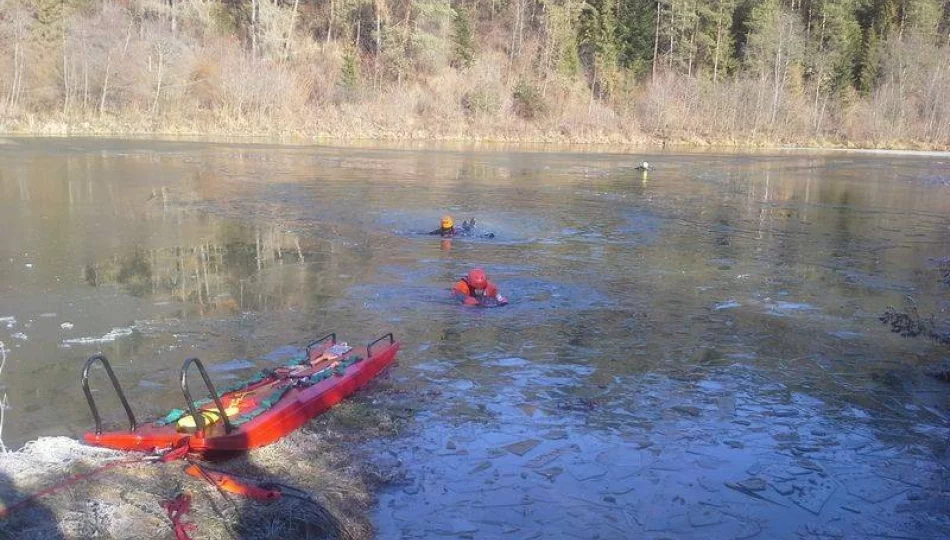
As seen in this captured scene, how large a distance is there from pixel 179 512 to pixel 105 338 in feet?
17.1

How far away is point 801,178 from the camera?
34.2m

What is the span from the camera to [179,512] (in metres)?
5.03

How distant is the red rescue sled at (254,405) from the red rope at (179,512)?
89 cm

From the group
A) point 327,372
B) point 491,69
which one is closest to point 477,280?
point 327,372

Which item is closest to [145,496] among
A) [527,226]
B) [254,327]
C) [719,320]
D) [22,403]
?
[22,403]

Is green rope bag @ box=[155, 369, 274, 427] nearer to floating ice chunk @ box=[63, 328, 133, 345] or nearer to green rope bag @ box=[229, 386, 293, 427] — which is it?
green rope bag @ box=[229, 386, 293, 427]

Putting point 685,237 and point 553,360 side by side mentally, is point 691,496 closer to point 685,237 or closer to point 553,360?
point 553,360

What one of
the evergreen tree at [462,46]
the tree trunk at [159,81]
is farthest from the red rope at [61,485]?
the evergreen tree at [462,46]

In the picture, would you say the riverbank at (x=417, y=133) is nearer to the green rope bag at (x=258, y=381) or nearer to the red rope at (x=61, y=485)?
the green rope bag at (x=258, y=381)

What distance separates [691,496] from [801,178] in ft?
101

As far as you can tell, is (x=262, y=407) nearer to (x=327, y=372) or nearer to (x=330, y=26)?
(x=327, y=372)

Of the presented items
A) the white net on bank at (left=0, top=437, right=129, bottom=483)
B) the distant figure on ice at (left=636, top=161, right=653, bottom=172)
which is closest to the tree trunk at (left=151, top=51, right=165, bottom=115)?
the distant figure on ice at (left=636, top=161, right=653, bottom=172)

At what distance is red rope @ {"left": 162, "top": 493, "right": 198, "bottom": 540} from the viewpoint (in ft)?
15.9

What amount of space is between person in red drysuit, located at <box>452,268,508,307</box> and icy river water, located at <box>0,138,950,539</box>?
0.88ft
